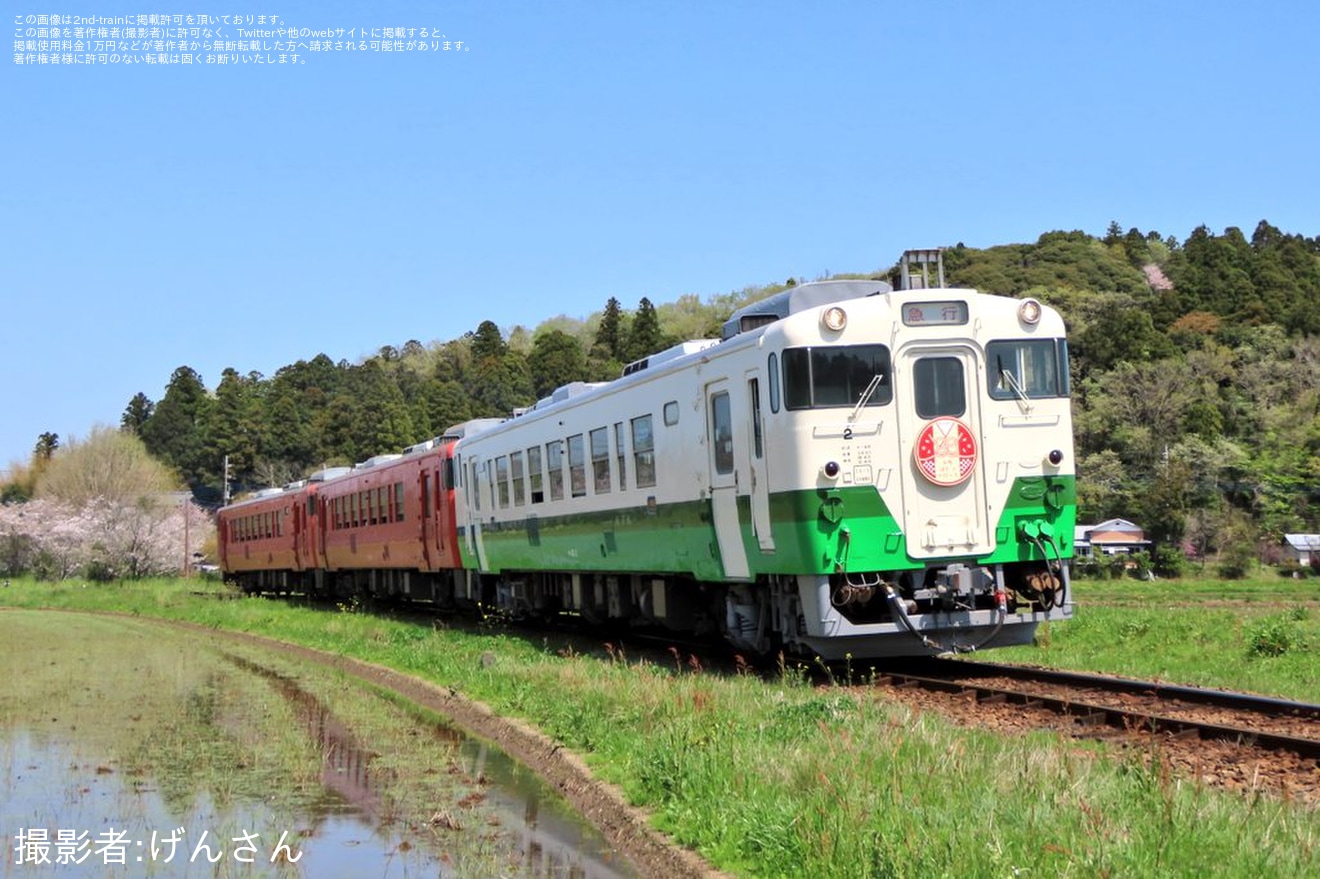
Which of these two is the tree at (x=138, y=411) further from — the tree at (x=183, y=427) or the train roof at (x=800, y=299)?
the train roof at (x=800, y=299)

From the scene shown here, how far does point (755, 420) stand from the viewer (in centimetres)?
1266

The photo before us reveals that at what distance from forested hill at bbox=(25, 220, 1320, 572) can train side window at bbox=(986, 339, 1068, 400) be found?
127 ft

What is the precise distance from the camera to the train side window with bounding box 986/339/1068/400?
41.4ft

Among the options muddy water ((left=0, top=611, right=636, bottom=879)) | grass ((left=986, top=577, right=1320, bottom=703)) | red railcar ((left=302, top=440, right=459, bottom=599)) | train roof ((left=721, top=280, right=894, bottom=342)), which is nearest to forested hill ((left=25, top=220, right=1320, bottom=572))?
red railcar ((left=302, top=440, right=459, bottom=599))

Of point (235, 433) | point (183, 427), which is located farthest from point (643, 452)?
point (183, 427)

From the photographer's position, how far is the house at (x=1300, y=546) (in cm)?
4991

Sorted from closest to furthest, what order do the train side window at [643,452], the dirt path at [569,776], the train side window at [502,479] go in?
the dirt path at [569,776] → the train side window at [643,452] → the train side window at [502,479]

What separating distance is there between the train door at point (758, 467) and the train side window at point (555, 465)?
20.4ft

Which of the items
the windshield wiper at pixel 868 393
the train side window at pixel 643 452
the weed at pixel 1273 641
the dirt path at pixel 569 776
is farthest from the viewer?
the train side window at pixel 643 452

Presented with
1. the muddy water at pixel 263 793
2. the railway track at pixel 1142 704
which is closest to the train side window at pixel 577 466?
the muddy water at pixel 263 793

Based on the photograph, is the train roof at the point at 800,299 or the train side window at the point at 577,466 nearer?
the train roof at the point at 800,299

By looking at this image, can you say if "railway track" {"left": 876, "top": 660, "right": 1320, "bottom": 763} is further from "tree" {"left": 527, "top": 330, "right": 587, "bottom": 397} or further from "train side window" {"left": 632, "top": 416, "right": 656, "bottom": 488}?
"tree" {"left": 527, "top": 330, "right": 587, "bottom": 397}

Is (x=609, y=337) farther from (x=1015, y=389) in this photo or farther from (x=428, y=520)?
(x=1015, y=389)

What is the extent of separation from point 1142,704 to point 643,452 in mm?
6564
